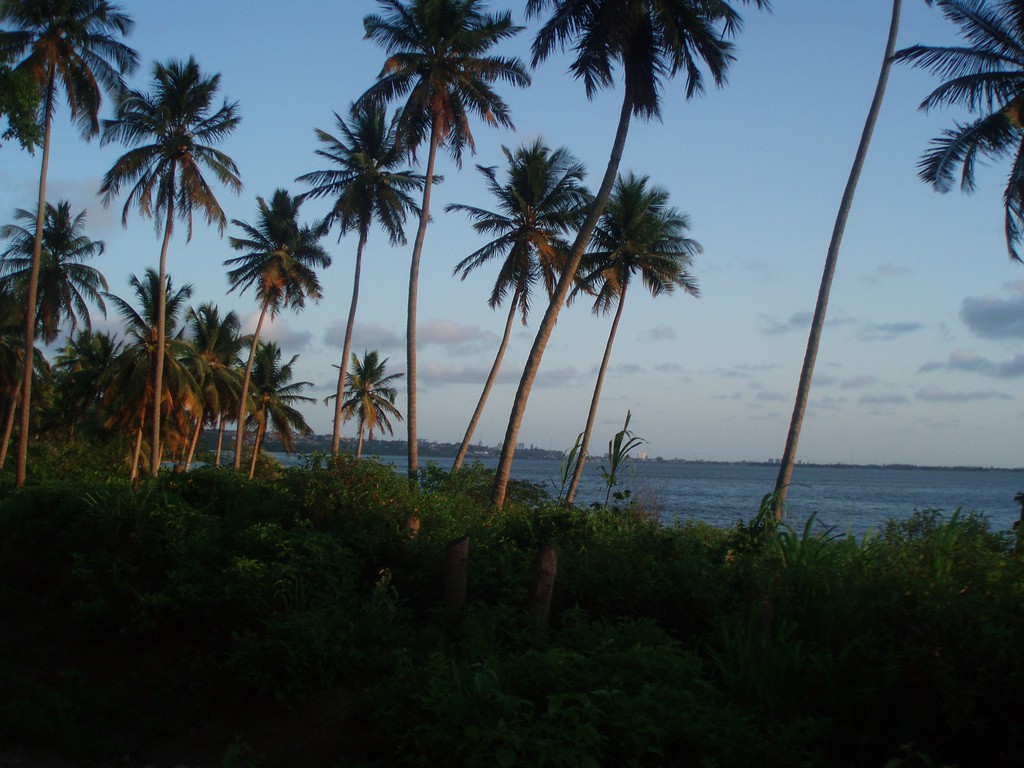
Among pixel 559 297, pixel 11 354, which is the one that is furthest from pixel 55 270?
pixel 559 297

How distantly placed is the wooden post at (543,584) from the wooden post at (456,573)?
80 cm

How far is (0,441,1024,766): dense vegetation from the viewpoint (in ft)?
15.6

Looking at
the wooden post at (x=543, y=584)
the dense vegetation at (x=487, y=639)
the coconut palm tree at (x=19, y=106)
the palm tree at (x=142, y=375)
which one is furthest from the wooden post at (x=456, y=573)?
the palm tree at (x=142, y=375)

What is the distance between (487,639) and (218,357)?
36.6 m

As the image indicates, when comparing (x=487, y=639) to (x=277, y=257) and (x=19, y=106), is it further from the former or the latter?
(x=277, y=257)

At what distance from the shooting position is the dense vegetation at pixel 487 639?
4770 mm

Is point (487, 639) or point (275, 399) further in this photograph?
point (275, 399)

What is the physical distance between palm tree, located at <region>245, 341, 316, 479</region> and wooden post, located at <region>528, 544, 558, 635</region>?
3883 centimetres

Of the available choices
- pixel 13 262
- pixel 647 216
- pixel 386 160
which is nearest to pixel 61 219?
pixel 13 262

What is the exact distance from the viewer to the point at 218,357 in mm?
40531

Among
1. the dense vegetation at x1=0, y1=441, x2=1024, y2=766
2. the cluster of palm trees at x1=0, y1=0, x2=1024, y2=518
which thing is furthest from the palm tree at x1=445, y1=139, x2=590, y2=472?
the dense vegetation at x1=0, y1=441, x2=1024, y2=766

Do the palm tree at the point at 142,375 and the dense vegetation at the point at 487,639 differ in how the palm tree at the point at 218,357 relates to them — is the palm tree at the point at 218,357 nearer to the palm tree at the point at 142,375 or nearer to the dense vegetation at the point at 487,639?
the palm tree at the point at 142,375

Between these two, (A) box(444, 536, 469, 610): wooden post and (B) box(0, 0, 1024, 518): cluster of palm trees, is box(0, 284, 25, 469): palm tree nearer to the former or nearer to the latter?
(B) box(0, 0, 1024, 518): cluster of palm trees

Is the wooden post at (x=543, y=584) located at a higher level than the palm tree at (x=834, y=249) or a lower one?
lower
